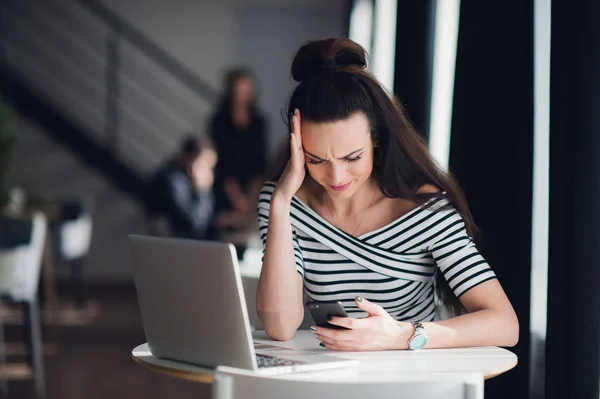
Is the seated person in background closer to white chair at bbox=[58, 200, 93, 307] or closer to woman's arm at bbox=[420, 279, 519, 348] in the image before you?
white chair at bbox=[58, 200, 93, 307]

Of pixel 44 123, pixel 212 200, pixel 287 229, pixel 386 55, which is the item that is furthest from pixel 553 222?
pixel 44 123

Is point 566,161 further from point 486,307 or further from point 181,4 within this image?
point 181,4

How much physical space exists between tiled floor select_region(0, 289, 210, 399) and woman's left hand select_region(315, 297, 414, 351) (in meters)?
2.76

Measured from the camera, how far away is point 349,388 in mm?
1392

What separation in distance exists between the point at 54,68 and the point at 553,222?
7.91 meters

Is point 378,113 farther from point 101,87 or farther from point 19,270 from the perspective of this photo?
point 101,87

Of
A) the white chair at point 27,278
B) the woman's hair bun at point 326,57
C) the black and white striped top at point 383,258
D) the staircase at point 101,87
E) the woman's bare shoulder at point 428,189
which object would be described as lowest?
the white chair at point 27,278

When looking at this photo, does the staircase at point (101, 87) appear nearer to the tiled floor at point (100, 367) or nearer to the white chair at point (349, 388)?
the tiled floor at point (100, 367)

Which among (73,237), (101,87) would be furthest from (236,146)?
(101,87)

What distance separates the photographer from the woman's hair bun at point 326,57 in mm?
2066

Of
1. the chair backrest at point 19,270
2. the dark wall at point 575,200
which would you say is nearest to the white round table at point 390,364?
the dark wall at point 575,200

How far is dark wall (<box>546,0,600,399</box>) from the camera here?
6.12 feet

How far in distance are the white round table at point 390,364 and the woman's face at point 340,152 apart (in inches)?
14.3

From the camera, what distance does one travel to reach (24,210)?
22.6 ft
